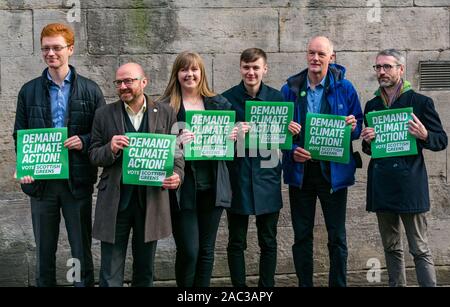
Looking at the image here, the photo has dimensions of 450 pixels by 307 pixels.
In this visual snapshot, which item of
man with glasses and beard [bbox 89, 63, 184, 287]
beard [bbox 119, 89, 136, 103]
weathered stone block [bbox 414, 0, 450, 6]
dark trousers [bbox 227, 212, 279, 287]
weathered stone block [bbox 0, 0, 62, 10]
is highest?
weathered stone block [bbox 414, 0, 450, 6]

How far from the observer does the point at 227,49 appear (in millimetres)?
7535

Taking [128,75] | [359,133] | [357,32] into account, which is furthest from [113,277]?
[357,32]

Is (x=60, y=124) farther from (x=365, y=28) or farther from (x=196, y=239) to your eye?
(x=365, y=28)

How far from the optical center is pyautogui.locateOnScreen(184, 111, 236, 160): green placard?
6156mm

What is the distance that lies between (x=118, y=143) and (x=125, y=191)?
36 centimetres

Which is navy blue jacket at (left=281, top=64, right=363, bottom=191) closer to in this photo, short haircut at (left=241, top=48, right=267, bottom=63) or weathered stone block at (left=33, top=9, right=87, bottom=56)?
short haircut at (left=241, top=48, right=267, bottom=63)

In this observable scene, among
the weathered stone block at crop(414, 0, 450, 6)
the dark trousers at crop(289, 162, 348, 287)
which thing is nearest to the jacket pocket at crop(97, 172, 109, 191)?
the dark trousers at crop(289, 162, 348, 287)

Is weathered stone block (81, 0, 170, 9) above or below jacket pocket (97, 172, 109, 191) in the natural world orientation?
above

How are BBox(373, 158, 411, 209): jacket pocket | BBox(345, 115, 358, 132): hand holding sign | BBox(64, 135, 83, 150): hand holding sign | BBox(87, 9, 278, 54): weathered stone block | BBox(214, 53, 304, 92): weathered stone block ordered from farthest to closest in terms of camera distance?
BBox(214, 53, 304, 92): weathered stone block → BBox(87, 9, 278, 54): weathered stone block → BBox(345, 115, 358, 132): hand holding sign → BBox(373, 158, 411, 209): jacket pocket → BBox(64, 135, 83, 150): hand holding sign

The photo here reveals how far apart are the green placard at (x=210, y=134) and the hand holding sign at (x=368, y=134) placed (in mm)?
1034

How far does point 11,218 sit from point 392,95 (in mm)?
3473

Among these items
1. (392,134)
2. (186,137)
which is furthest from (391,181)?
(186,137)

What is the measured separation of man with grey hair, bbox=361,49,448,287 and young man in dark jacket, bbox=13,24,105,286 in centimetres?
214

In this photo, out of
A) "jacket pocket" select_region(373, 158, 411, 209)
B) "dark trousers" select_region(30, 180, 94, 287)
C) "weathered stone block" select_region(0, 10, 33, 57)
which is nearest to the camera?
"dark trousers" select_region(30, 180, 94, 287)
